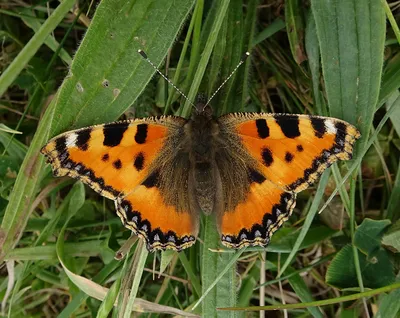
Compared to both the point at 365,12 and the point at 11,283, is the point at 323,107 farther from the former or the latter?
the point at 11,283

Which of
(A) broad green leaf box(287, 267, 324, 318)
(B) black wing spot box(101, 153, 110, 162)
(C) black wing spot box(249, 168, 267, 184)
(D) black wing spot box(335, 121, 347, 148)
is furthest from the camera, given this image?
(A) broad green leaf box(287, 267, 324, 318)

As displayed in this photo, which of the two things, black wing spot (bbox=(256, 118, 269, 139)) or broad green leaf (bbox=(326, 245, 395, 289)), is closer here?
black wing spot (bbox=(256, 118, 269, 139))

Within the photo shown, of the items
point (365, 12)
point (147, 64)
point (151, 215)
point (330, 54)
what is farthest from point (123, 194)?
point (365, 12)

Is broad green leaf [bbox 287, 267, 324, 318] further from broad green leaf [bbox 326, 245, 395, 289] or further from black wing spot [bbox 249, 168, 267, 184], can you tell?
black wing spot [bbox 249, 168, 267, 184]

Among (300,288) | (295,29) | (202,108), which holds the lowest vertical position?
(300,288)

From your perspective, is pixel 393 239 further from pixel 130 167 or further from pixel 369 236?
pixel 130 167

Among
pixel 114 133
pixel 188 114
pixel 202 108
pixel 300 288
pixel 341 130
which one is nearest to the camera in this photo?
pixel 341 130

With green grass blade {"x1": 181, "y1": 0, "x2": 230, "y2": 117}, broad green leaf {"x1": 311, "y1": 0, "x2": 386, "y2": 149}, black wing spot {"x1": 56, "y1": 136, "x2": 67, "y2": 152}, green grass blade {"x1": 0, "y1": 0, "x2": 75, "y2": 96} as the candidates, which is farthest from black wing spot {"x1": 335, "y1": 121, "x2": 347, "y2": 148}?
green grass blade {"x1": 0, "y1": 0, "x2": 75, "y2": 96}

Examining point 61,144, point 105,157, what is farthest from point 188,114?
point 61,144
